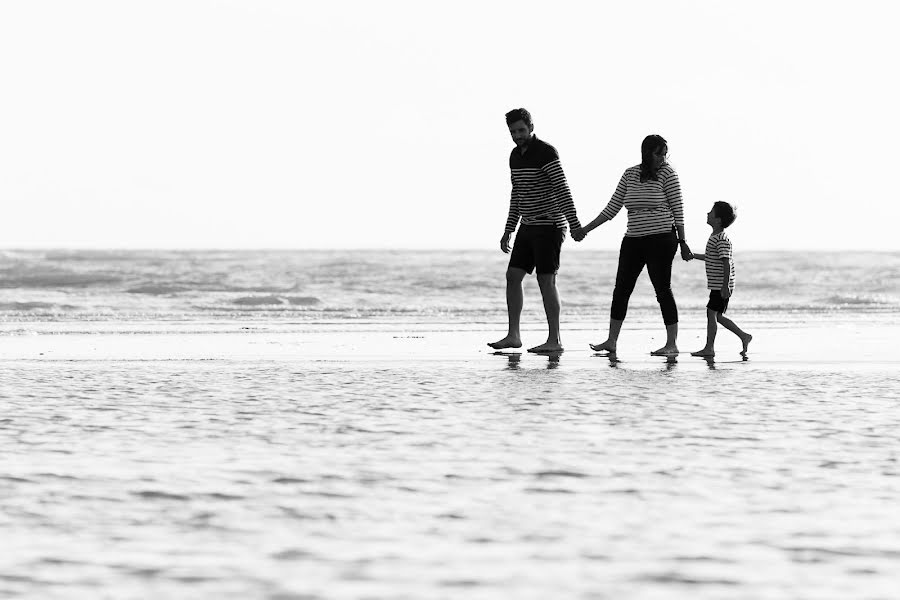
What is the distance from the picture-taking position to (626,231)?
825 cm

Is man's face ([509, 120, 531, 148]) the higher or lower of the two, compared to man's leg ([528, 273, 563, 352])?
higher

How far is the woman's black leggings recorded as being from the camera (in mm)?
8062

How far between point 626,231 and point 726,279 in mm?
744

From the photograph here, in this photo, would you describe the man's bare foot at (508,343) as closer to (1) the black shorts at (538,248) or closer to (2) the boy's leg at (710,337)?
(1) the black shorts at (538,248)

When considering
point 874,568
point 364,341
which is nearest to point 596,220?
point 364,341

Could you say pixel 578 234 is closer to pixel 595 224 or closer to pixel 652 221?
pixel 595 224

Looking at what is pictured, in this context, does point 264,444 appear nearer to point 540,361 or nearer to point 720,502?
point 720,502

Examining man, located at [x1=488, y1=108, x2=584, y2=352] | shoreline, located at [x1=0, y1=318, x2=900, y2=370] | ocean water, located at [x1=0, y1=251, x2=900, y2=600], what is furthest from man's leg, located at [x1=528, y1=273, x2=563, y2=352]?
ocean water, located at [x1=0, y1=251, x2=900, y2=600]

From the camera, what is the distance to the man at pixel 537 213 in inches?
324

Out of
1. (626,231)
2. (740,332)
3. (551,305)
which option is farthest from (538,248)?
(740,332)

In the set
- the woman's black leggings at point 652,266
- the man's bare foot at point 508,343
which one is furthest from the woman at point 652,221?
the man's bare foot at point 508,343

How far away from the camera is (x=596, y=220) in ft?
26.3

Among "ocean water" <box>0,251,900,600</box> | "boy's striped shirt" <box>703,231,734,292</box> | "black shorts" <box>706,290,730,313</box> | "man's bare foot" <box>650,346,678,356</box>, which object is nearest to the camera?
"ocean water" <box>0,251,900,600</box>

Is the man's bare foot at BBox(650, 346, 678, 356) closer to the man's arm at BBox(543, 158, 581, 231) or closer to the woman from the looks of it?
the woman
